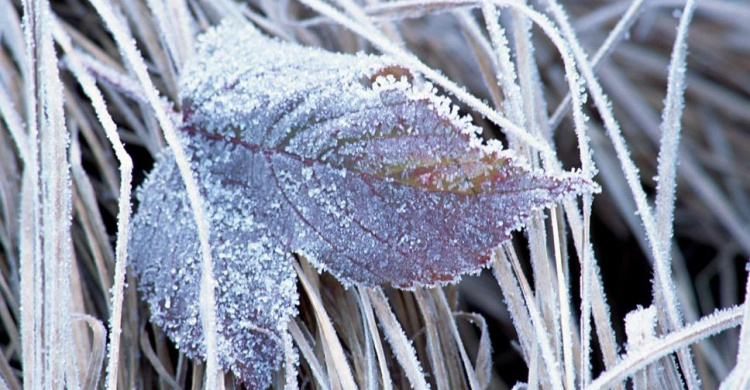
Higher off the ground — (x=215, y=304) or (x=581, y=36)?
(x=581, y=36)

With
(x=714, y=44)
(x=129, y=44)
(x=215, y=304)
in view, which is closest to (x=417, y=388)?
(x=215, y=304)

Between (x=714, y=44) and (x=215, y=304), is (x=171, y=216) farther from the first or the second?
(x=714, y=44)

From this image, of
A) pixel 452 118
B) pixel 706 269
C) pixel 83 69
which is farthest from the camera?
pixel 706 269

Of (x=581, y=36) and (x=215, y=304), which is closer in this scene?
(x=215, y=304)

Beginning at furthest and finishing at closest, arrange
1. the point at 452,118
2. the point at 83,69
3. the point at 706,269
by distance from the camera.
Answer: the point at 706,269, the point at 83,69, the point at 452,118

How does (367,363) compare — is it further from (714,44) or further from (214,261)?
(714,44)

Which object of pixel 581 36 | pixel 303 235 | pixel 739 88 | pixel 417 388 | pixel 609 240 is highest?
pixel 581 36
